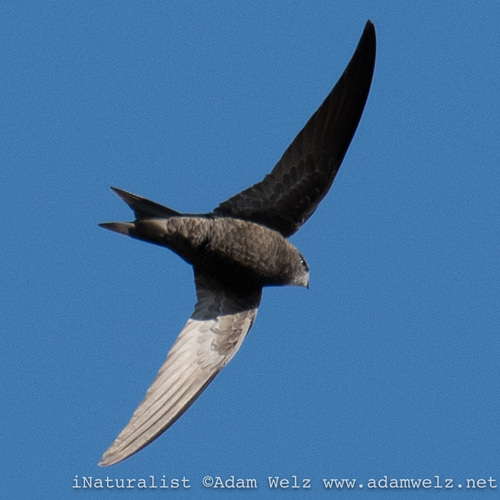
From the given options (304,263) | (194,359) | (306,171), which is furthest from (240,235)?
(194,359)

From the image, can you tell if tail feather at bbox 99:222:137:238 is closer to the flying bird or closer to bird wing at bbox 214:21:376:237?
the flying bird

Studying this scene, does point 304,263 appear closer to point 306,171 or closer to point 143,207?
point 306,171

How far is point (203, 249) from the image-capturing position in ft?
27.8

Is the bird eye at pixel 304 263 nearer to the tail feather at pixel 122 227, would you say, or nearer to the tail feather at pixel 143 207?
the tail feather at pixel 143 207

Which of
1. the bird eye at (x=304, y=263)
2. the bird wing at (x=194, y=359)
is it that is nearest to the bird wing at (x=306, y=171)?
the bird eye at (x=304, y=263)

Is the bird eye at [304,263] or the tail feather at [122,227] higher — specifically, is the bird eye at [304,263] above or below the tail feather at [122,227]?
above

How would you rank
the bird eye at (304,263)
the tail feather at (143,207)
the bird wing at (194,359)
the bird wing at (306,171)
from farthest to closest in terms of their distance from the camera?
the bird eye at (304,263), the bird wing at (306,171), the tail feather at (143,207), the bird wing at (194,359)

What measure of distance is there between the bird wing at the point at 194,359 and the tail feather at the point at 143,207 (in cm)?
68

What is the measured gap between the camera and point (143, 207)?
27.1ft

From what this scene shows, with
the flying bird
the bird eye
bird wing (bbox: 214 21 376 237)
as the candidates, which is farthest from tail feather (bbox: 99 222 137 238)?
the bird eye

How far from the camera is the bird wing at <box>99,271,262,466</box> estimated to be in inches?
313

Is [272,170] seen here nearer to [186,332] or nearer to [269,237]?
[269,237]

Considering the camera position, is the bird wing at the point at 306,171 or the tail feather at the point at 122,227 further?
the bird wing at the point at 306,171

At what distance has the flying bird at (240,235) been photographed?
8.28 m
